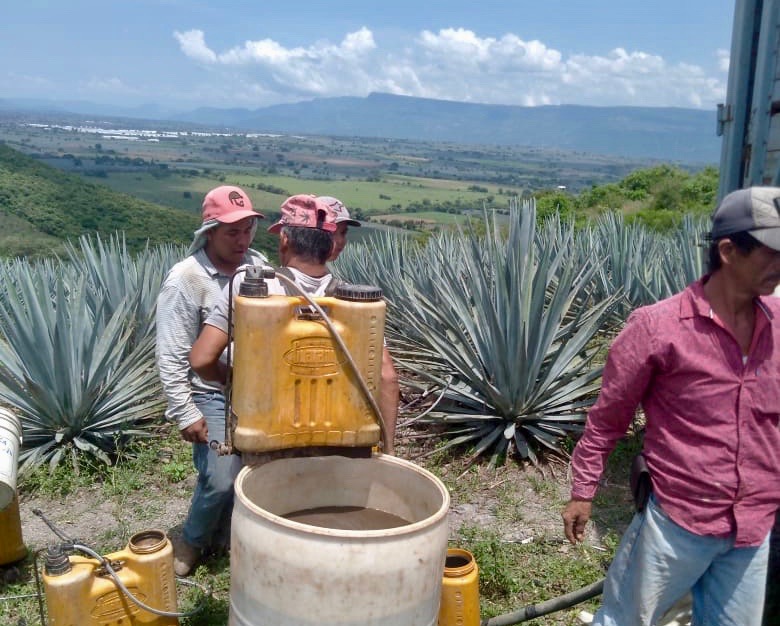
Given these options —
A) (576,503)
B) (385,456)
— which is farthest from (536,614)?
(385,456)

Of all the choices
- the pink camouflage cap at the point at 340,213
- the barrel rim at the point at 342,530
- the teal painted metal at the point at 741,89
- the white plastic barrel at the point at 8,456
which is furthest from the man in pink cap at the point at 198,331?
the teal painted metal at the point at 741,89

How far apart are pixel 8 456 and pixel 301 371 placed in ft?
4.10

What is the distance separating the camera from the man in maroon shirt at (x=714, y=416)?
5.74 feet

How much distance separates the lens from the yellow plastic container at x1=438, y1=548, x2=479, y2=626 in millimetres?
2043

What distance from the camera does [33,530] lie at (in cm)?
341

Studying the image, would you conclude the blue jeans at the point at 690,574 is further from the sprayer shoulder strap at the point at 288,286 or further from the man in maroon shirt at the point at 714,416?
the sprayer shoulder strap at the point at 288,286

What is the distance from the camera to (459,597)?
80.6 inches

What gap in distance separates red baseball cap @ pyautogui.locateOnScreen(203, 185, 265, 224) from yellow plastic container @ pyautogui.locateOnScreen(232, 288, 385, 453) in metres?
0.97

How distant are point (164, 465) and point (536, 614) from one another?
7.73 feet

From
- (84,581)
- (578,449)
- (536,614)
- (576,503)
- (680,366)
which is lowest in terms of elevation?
(536,614)

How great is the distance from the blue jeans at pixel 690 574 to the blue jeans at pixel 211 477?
1.33 m

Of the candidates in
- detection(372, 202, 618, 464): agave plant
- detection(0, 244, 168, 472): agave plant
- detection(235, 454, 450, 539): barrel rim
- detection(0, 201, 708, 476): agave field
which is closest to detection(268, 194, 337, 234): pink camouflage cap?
detection(235, 454, 450, 539): barrel rim

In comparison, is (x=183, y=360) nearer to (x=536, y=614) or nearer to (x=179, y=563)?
(x=179, y=563)

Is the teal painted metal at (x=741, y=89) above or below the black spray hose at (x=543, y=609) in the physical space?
above
